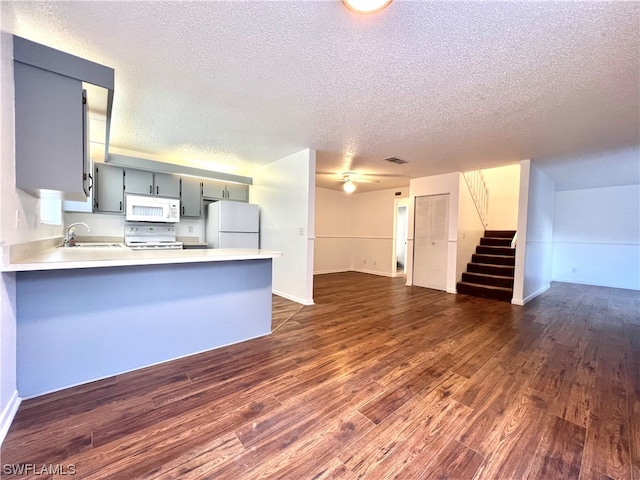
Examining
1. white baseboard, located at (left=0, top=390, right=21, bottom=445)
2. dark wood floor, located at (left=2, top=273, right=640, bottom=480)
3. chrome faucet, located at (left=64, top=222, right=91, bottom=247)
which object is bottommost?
dark wood floor, located at (left=2, top=273, right=640, bottom=480)

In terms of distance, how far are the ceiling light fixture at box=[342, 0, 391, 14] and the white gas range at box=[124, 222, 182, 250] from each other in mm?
4162

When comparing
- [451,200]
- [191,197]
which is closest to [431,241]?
[451,200]

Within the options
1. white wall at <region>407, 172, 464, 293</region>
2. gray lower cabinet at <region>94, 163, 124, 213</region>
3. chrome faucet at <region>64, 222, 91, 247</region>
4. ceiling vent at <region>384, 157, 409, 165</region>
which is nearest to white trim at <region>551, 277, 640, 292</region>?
white wall at <region>407, 172, 464, 293</region>

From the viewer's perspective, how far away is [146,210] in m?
4.23

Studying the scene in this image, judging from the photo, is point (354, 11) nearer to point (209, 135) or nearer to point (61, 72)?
point (61, 72)

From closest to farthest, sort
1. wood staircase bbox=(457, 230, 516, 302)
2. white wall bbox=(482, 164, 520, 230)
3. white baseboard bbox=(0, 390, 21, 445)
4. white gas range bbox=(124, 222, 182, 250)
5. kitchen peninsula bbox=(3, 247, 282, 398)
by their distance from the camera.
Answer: white baseboard bbox=(0, 390, 21, 445)
kitchen peninsula bbox=(3, 247, 282, 398)
white gas range bbox=(124, 222, 182, 250)
wood staircase bbox=(457, 230, 516, 302)
white wall bbox=(482, 164, 520, 230)

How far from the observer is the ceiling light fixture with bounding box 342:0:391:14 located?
134cm

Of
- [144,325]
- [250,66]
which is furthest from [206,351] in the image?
[250,66]

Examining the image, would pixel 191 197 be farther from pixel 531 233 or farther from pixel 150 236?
pixel 531 233

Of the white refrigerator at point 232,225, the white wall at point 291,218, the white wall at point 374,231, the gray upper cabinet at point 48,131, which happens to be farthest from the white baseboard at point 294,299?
the white wall at point 374,231

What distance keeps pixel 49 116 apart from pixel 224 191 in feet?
11.5

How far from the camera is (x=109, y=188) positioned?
400cm

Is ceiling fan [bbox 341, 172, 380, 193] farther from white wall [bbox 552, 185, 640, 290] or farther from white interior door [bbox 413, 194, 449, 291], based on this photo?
white wall [bbox 552, 185, 640, 290]

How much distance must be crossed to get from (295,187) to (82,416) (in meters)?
3.49
